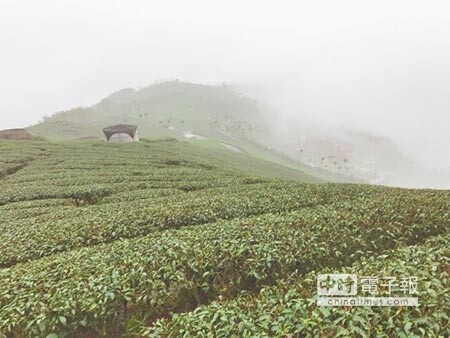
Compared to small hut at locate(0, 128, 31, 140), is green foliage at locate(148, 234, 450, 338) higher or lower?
lower

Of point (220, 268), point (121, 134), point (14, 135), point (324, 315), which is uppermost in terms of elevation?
point (14, 135)

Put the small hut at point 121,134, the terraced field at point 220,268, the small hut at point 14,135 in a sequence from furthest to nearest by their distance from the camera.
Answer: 1. the small hut at point 121,134
2. the small hut at point 14,135
3. the terraced field at point 220,268

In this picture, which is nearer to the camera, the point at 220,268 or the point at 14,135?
the point at 220,268

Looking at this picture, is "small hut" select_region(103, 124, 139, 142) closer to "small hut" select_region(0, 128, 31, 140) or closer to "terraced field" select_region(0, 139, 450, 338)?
"small hut" select_region(0, 128, 31, 140)

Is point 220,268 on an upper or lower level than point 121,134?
lower

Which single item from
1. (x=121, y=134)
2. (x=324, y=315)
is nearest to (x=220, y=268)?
(x=324, y=315)

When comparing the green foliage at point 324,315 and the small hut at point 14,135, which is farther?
the small hut at point 14,135

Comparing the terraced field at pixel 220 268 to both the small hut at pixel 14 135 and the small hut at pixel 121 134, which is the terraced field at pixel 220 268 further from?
the small hut at pixel 14 135

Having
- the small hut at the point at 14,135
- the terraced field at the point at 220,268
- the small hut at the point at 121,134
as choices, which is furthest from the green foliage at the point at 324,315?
the small hut at the point at 14,135

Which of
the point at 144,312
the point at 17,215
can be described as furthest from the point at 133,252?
the point at 17,215

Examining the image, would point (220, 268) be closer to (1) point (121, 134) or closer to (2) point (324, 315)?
(2) point (324, 315)

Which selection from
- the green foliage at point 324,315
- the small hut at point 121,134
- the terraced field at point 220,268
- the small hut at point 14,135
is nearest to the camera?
the green foliage at point 324,315

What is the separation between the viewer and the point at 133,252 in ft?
31.9

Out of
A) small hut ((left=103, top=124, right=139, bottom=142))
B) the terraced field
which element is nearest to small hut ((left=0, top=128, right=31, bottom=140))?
small hut ((left=103, top=124, right=139, bottom=142))
